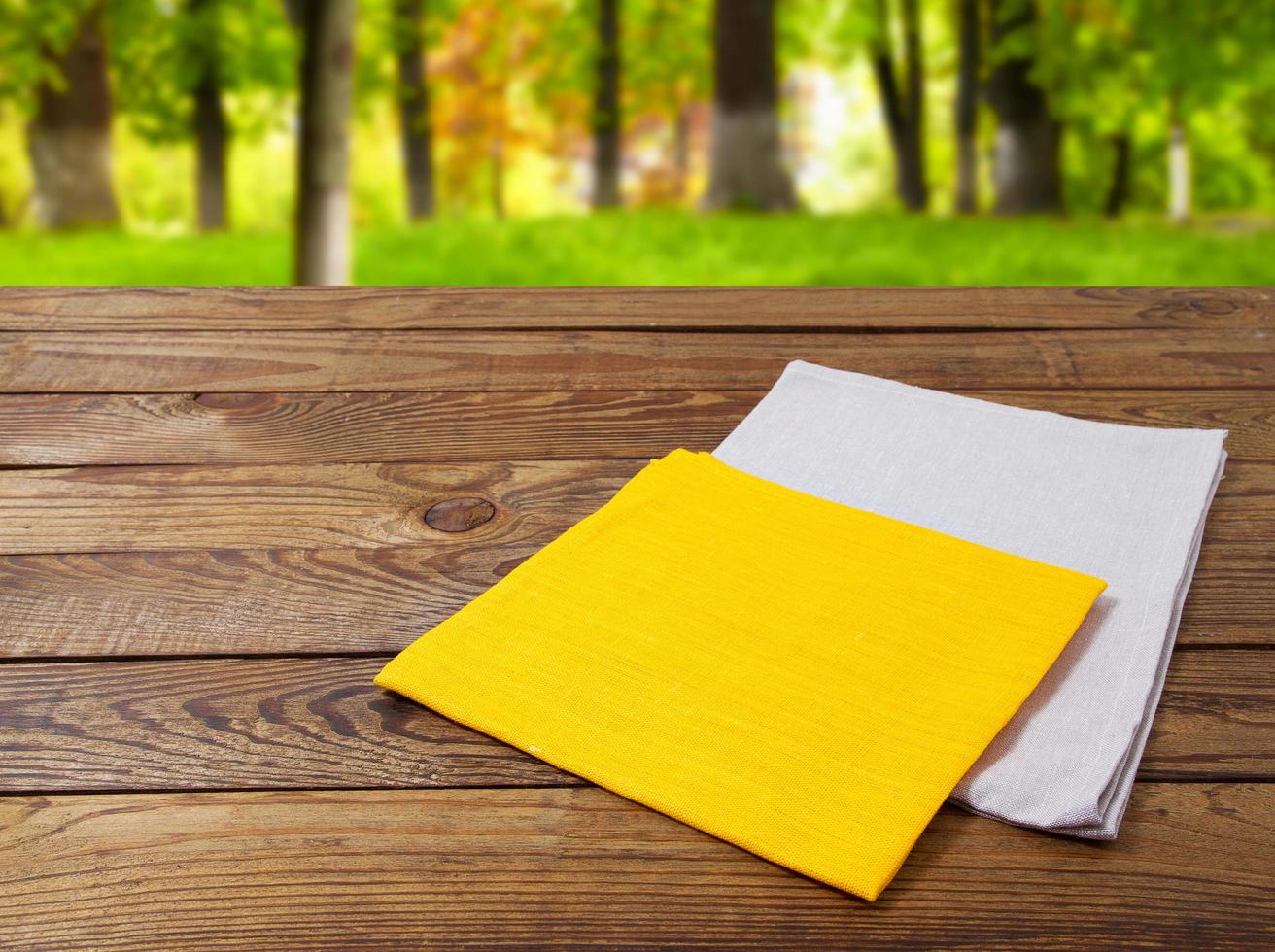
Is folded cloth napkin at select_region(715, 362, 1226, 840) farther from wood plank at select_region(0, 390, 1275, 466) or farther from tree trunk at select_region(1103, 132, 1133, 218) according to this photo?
tree trunk at select_region(1103, 132, 1133, 218)

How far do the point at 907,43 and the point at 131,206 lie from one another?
8919 mm

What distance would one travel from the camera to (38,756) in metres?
0.71

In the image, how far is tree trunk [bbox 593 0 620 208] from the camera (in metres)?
9.52

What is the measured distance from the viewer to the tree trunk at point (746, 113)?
7.63 m

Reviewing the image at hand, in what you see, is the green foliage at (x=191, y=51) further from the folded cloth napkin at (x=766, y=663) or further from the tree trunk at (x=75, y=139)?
the folded cloth napkin at (x=766, y=663)

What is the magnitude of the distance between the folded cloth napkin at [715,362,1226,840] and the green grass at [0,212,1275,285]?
4559 millimetres

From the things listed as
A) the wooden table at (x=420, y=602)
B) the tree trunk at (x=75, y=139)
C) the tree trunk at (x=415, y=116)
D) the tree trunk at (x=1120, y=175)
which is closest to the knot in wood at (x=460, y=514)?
the wooden table at (x=420, y=602)

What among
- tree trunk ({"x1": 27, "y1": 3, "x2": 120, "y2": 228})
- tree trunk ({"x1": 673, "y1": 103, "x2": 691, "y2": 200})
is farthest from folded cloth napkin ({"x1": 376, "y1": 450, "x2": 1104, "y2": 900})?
tree trunk ({"x1": 673, "y1": 103, "x2": 691, "y2": 200})

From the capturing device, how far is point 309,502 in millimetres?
1029

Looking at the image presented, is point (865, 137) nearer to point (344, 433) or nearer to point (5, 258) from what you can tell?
point (5, 258)

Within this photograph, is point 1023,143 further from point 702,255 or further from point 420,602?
point 420,602

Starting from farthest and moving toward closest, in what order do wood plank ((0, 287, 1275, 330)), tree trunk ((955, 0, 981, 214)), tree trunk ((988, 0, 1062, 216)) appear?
tree trunk ((955, 0, 981, 214)), tree trunk ((988, 0, 1062, 216)), wood plank ((0, 287, 1275, 330))

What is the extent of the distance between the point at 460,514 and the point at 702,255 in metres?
5.21

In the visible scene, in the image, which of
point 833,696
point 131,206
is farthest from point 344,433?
point 131,206
